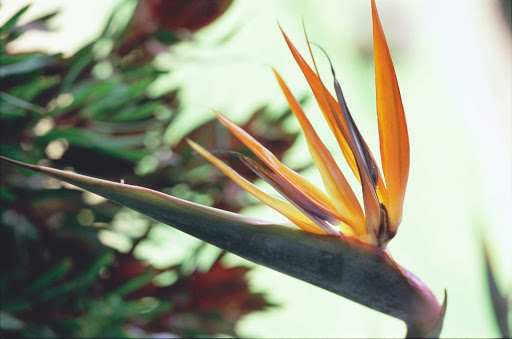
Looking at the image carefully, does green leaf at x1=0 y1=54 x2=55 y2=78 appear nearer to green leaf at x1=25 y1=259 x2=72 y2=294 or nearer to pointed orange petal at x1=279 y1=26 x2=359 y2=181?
green leaf at x1=25 y1=259 x2=72 y2=294

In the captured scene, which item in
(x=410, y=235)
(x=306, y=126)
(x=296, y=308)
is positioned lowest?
(x=296, y=308)

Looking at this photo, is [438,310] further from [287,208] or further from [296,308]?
[296,308]

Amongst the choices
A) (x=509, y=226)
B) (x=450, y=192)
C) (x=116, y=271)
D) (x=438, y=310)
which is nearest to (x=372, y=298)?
(x=438, y=310)

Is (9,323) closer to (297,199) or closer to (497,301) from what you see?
(297,199)

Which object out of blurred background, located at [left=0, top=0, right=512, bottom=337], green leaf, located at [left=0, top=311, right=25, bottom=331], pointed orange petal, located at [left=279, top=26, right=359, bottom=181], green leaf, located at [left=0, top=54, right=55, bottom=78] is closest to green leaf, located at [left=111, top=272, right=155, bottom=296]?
blurred background, located at [left=0, top=0, right=512, bottom=337]

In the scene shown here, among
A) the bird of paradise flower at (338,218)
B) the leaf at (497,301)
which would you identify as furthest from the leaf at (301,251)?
the leaf at (497,301)

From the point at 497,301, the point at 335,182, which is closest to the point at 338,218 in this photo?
the point at 335,182
